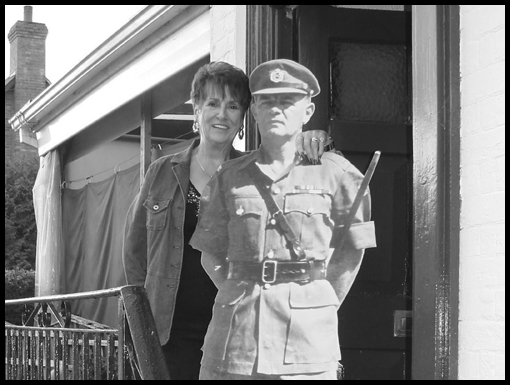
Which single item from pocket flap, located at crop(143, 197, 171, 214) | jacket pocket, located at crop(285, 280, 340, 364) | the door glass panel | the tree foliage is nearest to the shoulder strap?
jacket pocket, located at crop(285, 280, 340, 364)

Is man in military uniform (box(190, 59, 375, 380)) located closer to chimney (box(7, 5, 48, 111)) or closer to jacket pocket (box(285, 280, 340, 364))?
jacket pocket (box(285, 280, 340, 364))

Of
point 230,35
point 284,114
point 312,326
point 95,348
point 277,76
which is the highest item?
point 230,35

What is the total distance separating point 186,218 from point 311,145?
1.85 ft

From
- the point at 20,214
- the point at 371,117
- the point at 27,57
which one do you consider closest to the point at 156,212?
the point at 371,117

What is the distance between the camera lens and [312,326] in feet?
8.29

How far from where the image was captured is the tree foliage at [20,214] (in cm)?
596

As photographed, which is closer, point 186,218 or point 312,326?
point 312,326

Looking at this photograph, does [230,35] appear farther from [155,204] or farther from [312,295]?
[312,295]

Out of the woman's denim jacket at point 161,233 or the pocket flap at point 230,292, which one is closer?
the pocket flap at point 230,292

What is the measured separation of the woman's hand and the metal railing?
857 mm

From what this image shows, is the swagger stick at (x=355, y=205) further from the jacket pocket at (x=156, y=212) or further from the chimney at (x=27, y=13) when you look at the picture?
the chimney at (x=27, y=13)

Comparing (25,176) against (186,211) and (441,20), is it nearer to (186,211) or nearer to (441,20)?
(186,211)

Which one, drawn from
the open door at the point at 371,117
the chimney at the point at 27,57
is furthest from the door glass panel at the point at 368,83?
the chimney at the point at 27,57

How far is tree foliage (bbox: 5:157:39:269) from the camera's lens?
5.96m
